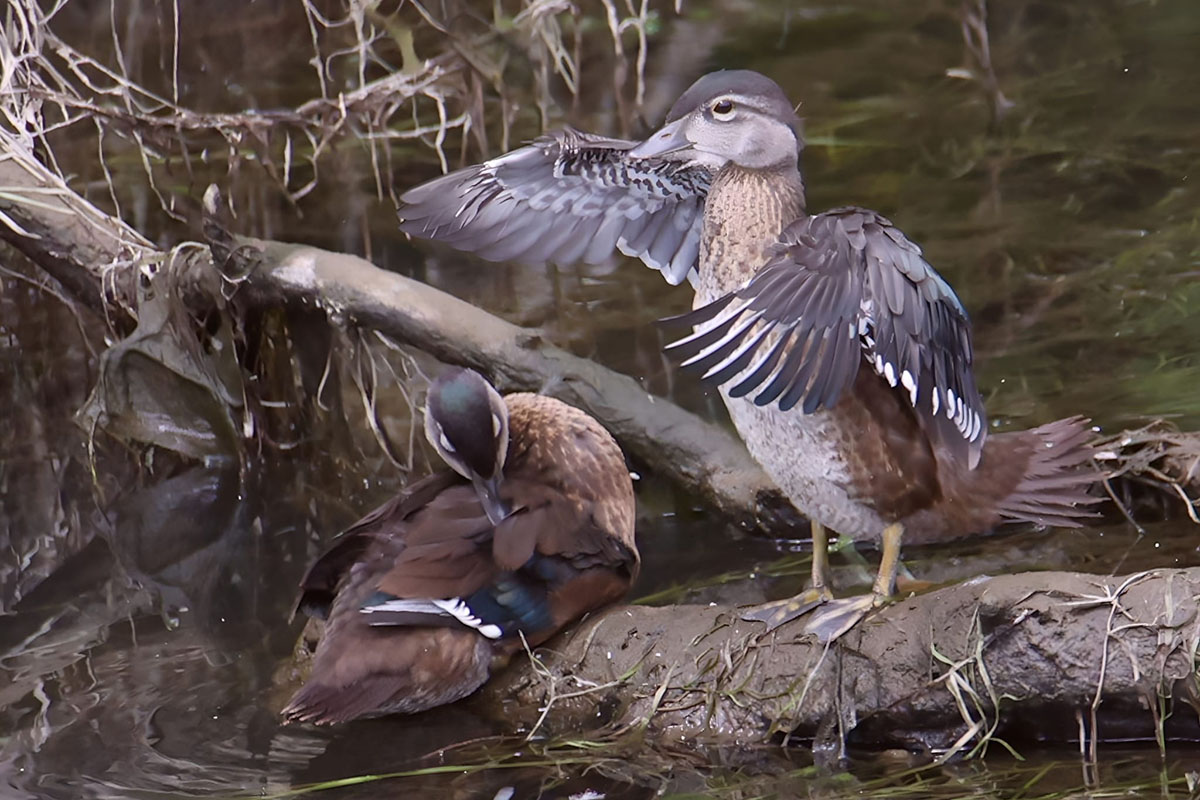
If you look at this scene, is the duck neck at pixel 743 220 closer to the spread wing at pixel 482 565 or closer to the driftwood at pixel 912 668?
the spread wing at pixel 482 565

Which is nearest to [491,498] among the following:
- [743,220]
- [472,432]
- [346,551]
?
[472,432]

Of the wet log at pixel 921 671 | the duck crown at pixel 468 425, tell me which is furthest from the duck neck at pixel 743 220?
the wet log at pixel 921 671

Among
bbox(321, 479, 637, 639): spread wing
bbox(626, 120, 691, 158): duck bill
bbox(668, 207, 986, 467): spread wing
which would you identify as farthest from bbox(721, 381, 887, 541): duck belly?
bbox(626, 120, 691, 158): duck bill

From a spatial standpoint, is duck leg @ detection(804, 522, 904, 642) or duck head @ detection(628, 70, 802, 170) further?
duck head @ detection(628, 70, 802, 170)

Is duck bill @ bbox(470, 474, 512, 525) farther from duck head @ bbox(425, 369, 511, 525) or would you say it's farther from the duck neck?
the duck neck

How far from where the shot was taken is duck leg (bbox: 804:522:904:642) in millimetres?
3312

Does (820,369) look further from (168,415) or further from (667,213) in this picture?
(168,415)

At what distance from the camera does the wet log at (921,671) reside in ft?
9.78

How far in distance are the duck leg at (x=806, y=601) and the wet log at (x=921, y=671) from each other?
2 centimetres

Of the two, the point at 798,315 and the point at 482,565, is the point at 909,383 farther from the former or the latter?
the point at 482,565

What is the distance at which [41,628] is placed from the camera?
409 cm

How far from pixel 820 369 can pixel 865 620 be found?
636 mm

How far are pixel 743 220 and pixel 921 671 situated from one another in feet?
3.64

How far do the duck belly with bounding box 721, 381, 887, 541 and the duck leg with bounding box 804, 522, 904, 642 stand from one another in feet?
0.14
